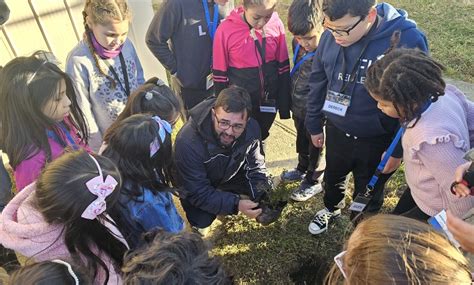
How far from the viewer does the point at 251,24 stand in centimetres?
287

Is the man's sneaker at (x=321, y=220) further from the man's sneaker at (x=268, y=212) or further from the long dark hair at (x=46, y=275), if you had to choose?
the long dark hair at (x=46, y=275)

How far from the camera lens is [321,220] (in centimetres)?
300

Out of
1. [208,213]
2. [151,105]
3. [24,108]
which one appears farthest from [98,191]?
[208,213]

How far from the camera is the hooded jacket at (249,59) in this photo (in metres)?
2.94

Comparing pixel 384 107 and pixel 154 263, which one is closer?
pixel 154 263

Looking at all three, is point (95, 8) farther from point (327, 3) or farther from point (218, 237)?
point (218, 237)

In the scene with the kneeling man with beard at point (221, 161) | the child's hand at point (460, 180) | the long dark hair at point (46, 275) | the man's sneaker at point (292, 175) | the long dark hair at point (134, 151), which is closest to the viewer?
the long dark hair at point (46, 275)

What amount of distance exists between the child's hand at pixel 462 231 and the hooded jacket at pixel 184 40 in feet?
7.83

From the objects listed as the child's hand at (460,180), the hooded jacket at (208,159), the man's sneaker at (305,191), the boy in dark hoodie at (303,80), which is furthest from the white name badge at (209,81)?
the child's hand at (460,180)

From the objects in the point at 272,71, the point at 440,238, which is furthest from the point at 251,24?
the point at 440,238

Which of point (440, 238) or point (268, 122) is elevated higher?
point (440, 238)

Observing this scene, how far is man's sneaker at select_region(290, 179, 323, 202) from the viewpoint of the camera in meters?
3.28

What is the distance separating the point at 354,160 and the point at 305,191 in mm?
858

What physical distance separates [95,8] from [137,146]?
45.6 inches
